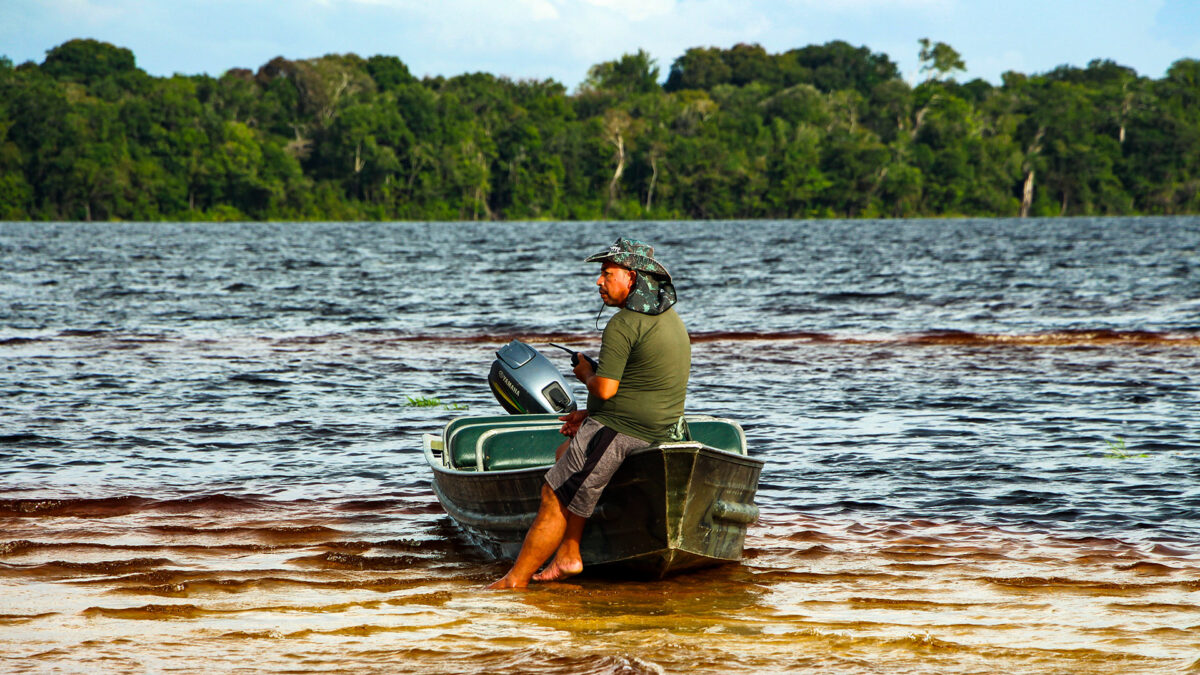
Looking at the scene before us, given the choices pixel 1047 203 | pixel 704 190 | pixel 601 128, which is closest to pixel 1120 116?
pixel 1047 203

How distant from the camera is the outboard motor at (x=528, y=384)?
400 inches

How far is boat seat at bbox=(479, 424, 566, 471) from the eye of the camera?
8609 millimetres

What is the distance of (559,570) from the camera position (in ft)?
25.5

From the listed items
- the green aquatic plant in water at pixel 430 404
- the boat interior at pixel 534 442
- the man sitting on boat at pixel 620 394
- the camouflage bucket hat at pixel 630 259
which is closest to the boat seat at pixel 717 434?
the boat interior at pixel 534 442

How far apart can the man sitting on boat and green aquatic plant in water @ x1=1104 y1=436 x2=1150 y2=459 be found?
21.1 ft

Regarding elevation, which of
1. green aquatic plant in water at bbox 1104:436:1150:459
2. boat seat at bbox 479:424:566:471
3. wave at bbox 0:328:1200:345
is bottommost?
green aquatic plant in water at bbox 1104:436:1150:459

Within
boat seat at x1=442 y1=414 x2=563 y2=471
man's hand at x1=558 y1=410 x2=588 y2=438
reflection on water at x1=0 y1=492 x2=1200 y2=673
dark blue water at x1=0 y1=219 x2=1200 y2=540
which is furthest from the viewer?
dark blue water at x1=0 y1=219 x2=1200 y2=540

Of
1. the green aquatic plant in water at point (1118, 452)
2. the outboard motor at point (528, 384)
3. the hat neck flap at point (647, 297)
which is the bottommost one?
the green aquatic plant in water at point (1118, 452)

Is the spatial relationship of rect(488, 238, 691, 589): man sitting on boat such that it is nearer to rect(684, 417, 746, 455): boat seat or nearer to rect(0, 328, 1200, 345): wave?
rect(684, 417, 746, 455): boat seat

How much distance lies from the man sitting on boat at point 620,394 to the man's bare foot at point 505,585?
22mm

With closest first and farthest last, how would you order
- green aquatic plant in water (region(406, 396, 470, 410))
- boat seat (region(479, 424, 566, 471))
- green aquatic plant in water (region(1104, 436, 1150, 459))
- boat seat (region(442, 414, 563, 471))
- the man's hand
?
the man's hand → boat seat (region(479, 424, 566, 471)) → boat seat (region(442, 414, 563, 471)) → green aquatic plant in water (region(1104, 436, 1150, 459)) → green aquatic plant in water (region(406, 396, 470, 410))

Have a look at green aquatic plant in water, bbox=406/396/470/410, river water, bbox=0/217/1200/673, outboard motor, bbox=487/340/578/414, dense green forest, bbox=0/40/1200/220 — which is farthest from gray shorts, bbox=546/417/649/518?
dense green forest, bbox=0/40/1200/220

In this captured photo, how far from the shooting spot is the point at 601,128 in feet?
431

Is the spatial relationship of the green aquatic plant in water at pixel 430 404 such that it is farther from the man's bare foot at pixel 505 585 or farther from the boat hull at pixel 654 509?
the man's bare foot at pixel 505 585
